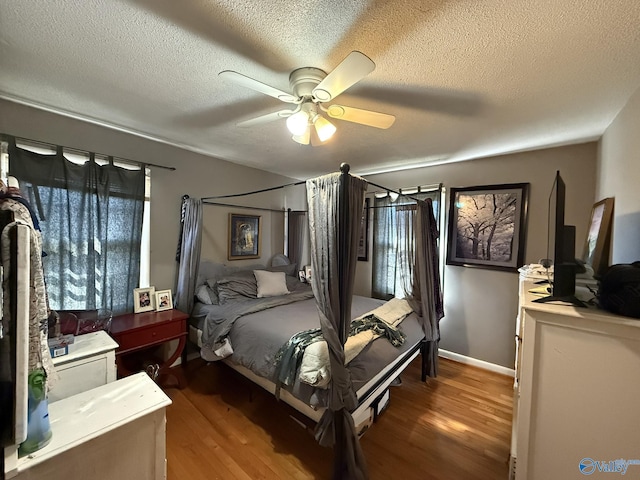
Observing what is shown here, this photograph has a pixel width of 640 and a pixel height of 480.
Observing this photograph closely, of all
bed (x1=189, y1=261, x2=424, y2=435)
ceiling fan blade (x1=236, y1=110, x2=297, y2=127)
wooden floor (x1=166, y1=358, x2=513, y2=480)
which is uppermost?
ceiling fan blade (x1=236, y1=110, x2=297, y2=127)

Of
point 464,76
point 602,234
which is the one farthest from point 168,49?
point 602,234

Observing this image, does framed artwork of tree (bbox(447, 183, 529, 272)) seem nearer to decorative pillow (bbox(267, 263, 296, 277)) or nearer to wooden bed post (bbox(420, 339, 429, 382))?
wooden bed post (bbox(420, 339, 429, 382))

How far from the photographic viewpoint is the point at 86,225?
7.15 ft

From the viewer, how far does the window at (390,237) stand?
3.04 metres

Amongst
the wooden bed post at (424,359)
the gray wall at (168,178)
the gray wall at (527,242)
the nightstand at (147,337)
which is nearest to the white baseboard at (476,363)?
the gray wall at (527,242)

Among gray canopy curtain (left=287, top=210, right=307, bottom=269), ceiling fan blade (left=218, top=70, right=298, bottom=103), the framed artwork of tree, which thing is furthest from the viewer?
gray canopy curtain (left=287, top=210, right=307, bottom=269)

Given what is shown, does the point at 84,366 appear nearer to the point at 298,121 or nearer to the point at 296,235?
the point at 298,121

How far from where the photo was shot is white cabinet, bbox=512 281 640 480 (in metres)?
0.80

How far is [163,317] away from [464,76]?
3065 mm

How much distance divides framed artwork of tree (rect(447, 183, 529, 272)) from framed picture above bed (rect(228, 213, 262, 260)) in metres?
2.64

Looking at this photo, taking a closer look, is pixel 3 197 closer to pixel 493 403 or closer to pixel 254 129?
pixel 254 129

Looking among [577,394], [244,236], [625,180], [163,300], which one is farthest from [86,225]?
[625,180]

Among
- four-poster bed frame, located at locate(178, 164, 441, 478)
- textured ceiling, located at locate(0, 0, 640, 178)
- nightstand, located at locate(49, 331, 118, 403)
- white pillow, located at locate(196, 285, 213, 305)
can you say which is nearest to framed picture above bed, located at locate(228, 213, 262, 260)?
white pillow, located at locate(196, 285, 213, 305)

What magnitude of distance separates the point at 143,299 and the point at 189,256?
23.3 inches
